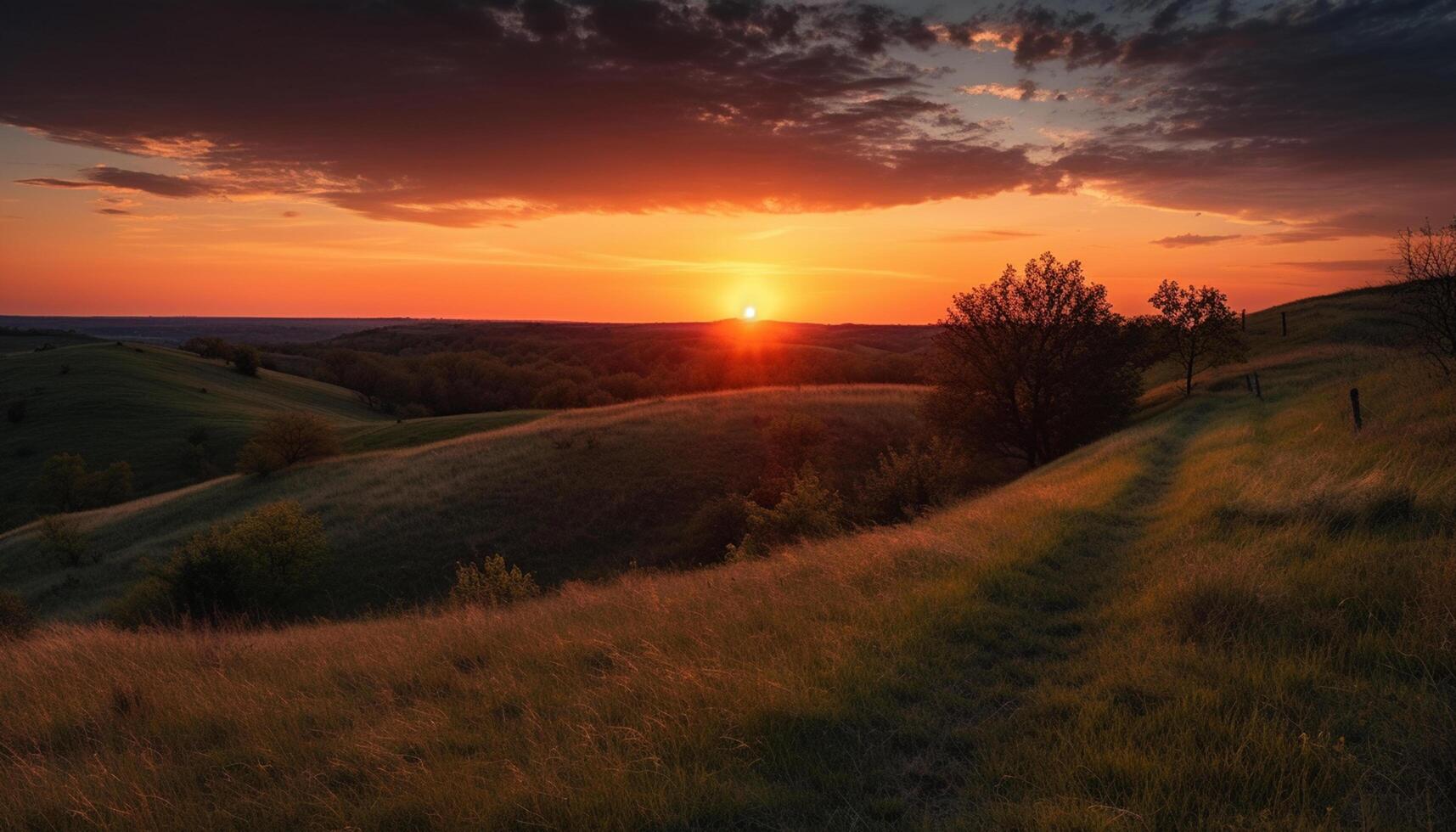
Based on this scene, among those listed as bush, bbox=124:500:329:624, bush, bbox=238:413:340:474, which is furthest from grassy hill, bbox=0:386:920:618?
→ bush, bbox=124:500:329:624

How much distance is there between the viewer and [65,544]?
36312mm

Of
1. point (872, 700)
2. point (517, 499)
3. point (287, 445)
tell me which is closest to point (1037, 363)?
point (517, 499)

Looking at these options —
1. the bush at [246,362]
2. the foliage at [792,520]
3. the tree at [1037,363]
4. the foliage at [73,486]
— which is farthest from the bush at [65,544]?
the bush at [246,362]

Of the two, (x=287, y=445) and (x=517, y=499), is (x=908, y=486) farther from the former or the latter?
(x=287, y=445)

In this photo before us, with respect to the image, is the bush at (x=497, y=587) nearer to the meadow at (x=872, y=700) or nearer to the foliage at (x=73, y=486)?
the meadow at (x=872, y=700)

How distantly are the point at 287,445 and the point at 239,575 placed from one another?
26.1 m

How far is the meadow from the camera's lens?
4.10 metres

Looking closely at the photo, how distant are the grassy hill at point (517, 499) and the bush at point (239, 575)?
1998mm

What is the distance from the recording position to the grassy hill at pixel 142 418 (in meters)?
62.9

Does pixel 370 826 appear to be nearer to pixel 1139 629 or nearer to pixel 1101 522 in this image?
pixel 1139 629

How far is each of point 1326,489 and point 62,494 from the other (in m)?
78.5

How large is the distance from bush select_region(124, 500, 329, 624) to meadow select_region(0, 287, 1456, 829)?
51.8 ft

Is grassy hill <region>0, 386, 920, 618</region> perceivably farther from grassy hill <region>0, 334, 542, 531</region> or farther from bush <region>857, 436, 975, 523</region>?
grassy hill <region>0, 334, 542, 531</region>

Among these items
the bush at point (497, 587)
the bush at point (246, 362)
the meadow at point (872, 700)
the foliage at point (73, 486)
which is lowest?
the foliage at point (73, 486)
